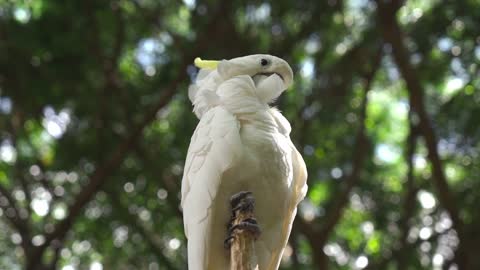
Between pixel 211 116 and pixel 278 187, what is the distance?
1.24ft

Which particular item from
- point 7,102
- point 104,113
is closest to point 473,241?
point 104,113

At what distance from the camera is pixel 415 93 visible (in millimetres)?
5707

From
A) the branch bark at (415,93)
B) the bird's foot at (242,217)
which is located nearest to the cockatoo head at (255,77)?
the bird's foot at (242,217)

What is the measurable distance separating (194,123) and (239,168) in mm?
3620

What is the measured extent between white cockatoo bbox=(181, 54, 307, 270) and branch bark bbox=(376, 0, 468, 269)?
3068 mm

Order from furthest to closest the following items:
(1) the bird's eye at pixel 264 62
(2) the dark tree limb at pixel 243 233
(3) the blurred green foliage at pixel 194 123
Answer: (3) the blurred green foliage at pixel 194 123
(1) the bird's eye at pixel 264 62
(2) the dark tree limb at pixel 243 233

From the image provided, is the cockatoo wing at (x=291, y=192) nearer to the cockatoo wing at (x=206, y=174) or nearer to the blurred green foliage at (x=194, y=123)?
the cockatoo wing at (x=206, y=174)

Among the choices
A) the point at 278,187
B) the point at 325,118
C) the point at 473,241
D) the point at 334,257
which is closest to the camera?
the point at 278,187

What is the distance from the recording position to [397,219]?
6.58m

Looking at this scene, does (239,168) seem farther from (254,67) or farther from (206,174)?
(254,67)

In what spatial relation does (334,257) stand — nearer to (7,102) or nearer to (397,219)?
(397,219)

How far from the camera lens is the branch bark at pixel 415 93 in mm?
5672

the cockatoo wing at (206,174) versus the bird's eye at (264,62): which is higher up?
the bird's eye at (264,62)

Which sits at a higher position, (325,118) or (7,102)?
(7,102)
